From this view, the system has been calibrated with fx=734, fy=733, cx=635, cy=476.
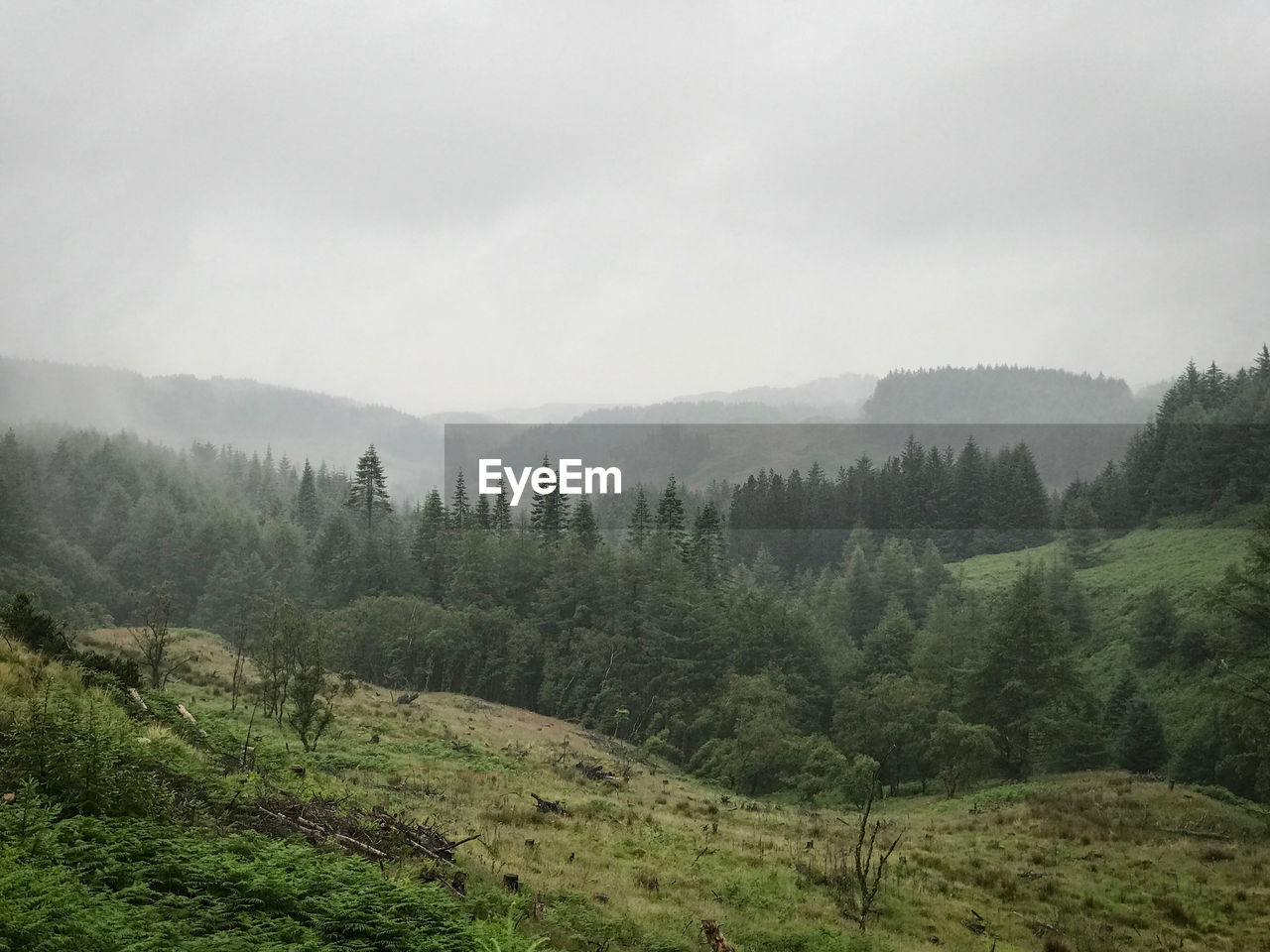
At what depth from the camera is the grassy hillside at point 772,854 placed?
14617 millimetres

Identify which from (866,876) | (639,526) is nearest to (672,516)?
(639,526)

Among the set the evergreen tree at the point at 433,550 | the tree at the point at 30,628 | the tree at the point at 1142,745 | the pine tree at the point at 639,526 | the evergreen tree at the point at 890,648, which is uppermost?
the tree at the point at 30,628

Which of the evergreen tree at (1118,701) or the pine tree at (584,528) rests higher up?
the pine tree at (584,528)

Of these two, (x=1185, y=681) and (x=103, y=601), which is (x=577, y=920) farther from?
(x=103, y=601)

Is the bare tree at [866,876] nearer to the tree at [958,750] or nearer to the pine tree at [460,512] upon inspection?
the tree at [958,750]

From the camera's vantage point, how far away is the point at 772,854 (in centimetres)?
2123

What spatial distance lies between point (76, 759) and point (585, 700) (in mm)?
51926

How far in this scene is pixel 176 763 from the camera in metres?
13.3

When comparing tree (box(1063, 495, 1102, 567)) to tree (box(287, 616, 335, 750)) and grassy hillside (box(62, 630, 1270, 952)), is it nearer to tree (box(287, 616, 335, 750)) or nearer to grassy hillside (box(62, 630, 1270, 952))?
grassy hillside (box(62, 630, 1270, 952))

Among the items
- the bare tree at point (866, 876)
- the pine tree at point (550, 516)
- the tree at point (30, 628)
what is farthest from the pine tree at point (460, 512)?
the bare tree at point (866, 876)

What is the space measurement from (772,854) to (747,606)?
41172 mm

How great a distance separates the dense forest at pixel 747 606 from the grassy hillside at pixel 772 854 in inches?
333

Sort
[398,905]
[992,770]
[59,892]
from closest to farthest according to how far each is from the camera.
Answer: [59,892]
[398,905]
[992,770]

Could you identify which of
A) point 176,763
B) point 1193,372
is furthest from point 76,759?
point 1193,372
